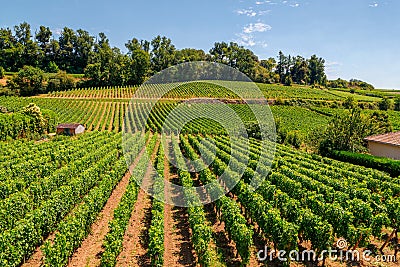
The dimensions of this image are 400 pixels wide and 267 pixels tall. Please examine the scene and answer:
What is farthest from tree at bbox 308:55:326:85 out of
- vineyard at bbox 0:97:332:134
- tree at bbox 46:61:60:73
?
tree at bbox 46:61:60:73

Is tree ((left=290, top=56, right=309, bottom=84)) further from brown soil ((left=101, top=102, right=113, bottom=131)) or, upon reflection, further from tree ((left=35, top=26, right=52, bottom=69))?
tree ((left=35, top=26, right=52, bottom=69))

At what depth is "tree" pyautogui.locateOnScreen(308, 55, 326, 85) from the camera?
133m

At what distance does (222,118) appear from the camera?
167 ft

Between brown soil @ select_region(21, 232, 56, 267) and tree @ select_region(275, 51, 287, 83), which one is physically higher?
tree @ select_region(275, 51, 287, 83)

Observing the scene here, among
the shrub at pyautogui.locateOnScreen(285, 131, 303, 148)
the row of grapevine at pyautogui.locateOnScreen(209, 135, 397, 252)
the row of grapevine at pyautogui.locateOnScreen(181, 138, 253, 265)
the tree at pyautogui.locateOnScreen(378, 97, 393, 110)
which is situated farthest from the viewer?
the tree at pyautogui.locateOnScreen(378, 97, 393, 110)

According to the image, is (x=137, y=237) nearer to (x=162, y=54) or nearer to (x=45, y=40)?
(x=162, y=54)

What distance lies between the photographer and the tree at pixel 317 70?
13338 centimetres

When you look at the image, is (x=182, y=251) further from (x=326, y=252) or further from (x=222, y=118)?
(x=222, y=118)

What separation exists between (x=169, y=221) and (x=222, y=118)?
37.7 metres

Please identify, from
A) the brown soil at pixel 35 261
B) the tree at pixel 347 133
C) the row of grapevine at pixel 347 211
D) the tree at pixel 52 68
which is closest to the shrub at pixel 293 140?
the tree at pixel 347 133

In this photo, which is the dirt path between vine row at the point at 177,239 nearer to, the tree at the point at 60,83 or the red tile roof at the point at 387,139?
the red tile roof at the point at 387,139

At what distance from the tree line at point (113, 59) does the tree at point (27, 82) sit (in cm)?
52

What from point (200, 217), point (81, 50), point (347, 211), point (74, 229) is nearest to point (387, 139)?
point (347, 211)

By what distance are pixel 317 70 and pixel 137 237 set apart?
453 ft
